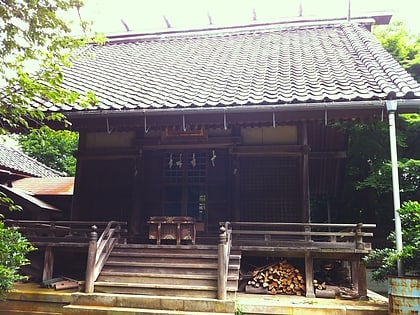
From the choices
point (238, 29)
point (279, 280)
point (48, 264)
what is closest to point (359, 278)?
A: point (279, 280)

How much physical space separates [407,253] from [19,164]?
51.5 feet

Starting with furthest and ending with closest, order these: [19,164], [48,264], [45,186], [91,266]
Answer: [19,164] → [45,186] → [48,264] → [91,266]

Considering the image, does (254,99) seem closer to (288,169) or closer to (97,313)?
(288,169)

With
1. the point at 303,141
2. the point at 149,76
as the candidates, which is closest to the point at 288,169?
the point at 303,141

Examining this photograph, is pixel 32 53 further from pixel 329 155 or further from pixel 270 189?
pixel 329 155

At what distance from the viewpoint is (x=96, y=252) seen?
659cm

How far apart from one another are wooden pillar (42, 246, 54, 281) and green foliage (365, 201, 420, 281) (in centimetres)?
572

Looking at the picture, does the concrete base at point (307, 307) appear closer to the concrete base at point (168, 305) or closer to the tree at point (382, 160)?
the concrete base at point (168, 305)

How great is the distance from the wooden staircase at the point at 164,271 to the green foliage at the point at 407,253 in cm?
224

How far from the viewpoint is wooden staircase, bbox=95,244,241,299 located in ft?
20.0

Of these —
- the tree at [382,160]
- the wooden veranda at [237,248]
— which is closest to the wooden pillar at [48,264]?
the wooden veranda at [237,248]

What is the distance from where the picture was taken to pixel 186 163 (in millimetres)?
8984

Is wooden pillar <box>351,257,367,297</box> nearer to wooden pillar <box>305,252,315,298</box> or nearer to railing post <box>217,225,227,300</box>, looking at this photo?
wooden pillar <box>305,252,315,298</box>

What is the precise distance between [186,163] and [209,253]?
8.81ft
